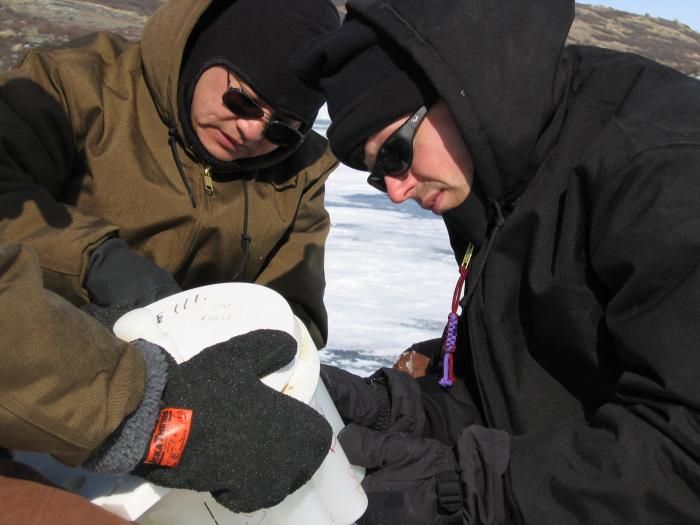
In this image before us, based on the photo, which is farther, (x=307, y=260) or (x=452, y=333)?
(x=307, y=260)

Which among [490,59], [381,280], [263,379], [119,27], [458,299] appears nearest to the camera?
[263,379]

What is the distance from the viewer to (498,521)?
60.1 inches

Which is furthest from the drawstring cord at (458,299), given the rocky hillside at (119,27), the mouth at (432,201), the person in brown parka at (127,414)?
the rocky hillside at (119,27)

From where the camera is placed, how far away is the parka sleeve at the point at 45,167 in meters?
2.00

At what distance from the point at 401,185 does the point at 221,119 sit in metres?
0.74

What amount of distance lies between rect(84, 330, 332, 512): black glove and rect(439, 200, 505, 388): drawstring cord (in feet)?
1.92

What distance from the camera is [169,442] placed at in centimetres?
123

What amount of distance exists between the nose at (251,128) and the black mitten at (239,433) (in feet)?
3.42

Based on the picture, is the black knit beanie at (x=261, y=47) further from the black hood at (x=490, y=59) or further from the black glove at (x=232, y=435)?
the black glove at (x=232, y=435)

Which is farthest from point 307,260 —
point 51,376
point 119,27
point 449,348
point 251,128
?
point 119,27

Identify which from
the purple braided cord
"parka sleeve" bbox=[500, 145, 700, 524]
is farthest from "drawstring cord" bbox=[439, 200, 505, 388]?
"parka sleeve" bbox=[500, 145, 700, 524]

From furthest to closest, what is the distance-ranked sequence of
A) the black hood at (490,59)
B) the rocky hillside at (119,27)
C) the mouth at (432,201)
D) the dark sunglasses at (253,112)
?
1. the rocky hillside at (119,27)
2. the dark sunglasses at (253,112)
3. the mouth at (432,201)
4. the black hood at (490,59)

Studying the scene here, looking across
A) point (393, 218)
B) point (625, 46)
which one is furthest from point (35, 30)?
point (625, 46)

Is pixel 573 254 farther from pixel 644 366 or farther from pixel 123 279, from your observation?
pixel 123 279
